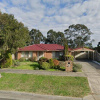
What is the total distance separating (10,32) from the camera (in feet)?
40.9

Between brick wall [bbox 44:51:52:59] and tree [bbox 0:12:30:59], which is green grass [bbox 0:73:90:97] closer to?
tree [bbox 0:12:30:59]

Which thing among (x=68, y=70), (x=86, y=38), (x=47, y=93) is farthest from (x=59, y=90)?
(x=86, y=38)

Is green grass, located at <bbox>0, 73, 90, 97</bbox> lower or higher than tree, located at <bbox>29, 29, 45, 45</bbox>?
lower

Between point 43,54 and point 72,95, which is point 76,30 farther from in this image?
point 72,95

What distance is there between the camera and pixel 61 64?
12.3m

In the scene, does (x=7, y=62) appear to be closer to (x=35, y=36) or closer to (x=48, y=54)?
(x=48, y=54)

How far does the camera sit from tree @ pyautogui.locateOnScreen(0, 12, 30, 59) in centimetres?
1235

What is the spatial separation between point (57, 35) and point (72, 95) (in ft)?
148

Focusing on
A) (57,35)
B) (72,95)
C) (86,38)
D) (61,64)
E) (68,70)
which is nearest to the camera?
(72,95)

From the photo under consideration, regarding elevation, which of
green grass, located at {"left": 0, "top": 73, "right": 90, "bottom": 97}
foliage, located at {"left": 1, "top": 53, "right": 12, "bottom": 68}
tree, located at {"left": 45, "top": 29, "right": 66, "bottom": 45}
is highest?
tree, located at {"left": 45, "top": 29, "right": 66, "bottom": 45}

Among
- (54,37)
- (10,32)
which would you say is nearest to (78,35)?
(54,37)

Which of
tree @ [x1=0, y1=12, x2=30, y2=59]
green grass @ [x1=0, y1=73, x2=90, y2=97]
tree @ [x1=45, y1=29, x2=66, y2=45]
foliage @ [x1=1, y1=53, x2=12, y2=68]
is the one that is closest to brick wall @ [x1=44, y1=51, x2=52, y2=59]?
tree @ [x1=0, y1=12, x2=30, y2=59]

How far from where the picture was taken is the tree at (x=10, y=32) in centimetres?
1235

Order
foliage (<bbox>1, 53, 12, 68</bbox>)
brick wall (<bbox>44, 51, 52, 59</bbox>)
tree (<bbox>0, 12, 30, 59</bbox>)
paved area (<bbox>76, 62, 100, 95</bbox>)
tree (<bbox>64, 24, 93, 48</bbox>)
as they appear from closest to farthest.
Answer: paved area (<bbox>76, 62, 100, 95</bbox>), foliage (<bbox>1, 53, 12, 68</bbox>), tree (<bbox>0, 12, 30, 59</bbox>), brick wall (<bbox>44, 51, 52, 59</bbox>), tree (<bbox>64, 24, 93, 48</bbox>)
